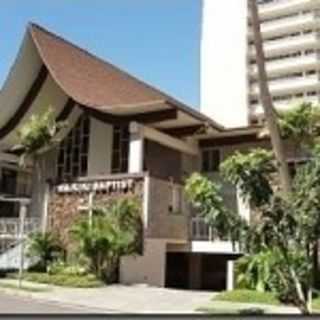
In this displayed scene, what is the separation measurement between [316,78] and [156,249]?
57211 millimetres

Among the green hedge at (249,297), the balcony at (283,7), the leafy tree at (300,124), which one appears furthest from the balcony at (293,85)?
the green hedge at (249,297)

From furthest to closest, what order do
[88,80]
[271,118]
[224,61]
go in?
[224,61] → [88,80] → [271,118]

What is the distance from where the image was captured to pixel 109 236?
22.6 m

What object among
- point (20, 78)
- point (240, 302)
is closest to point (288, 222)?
point (240, 302)

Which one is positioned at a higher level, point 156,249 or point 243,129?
point 243,129

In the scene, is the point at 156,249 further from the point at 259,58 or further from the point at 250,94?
the point at 250,94

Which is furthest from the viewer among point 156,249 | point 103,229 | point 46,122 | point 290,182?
point 46,122

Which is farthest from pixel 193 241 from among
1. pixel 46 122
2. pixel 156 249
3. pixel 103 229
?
pixel 46 122

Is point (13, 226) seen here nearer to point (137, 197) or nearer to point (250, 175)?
point (137, 197)

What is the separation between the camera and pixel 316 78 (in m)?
78.3

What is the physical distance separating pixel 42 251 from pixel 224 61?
64.1m

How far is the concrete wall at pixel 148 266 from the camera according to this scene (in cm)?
2361

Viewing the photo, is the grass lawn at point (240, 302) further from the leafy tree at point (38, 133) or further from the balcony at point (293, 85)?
the balcony at point (293, 85)

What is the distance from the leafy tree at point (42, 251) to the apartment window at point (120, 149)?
13.6 feet
